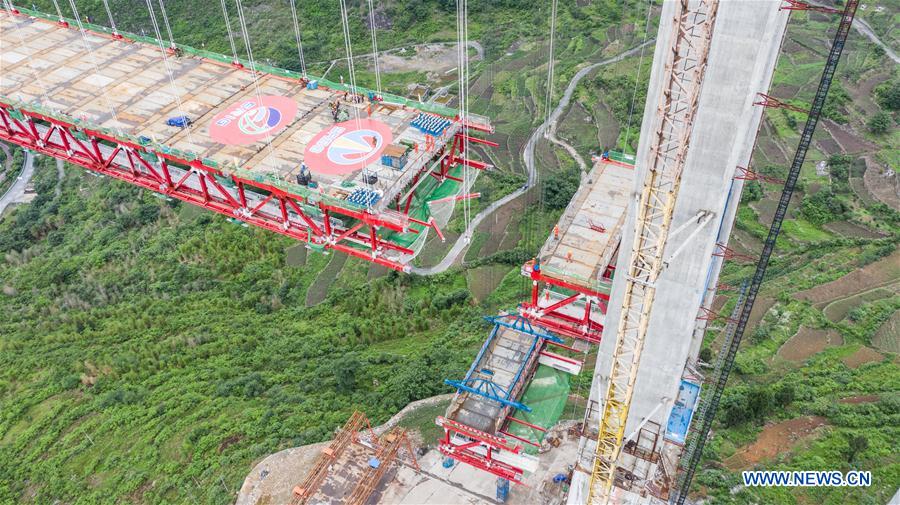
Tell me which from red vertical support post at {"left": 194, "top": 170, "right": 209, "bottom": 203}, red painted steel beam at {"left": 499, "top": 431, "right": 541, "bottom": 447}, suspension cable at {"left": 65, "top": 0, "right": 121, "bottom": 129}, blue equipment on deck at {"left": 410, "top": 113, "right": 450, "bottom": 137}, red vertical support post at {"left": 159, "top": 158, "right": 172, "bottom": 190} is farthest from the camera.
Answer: suspension cable at {"left": 65, "top": 0, "right": 121, "bottom": 129}

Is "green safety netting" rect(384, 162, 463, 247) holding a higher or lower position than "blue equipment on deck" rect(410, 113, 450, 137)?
lower

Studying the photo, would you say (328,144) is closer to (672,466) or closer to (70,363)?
(672,466)

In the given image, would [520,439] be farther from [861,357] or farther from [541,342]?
[861,357]

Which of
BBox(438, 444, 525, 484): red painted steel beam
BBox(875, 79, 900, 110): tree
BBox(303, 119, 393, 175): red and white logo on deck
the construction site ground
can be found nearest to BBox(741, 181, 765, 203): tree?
BBox(875, 79, 900, 110): tree

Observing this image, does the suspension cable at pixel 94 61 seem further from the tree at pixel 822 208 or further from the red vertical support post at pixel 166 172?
the tree at pixel 822 208

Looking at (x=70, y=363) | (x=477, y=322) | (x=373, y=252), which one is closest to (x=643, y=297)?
(x=373, y=252)

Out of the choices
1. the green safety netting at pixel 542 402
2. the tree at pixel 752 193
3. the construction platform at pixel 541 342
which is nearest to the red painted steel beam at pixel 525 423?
the construction platform at pixel 541 342

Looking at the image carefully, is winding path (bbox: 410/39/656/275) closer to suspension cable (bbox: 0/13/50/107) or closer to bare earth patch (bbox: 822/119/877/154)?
bare earth patch (bbox: 822/119/877/154)
